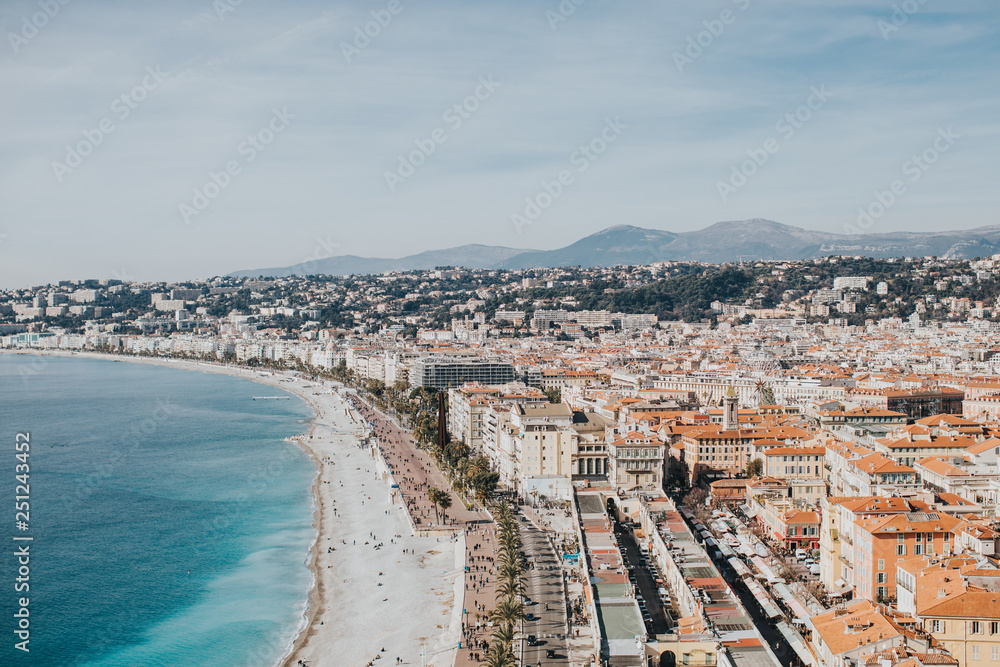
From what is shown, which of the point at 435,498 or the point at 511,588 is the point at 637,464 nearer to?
the point at 435,498

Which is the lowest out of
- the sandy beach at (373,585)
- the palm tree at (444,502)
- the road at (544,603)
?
the sandy beach at (373,585)

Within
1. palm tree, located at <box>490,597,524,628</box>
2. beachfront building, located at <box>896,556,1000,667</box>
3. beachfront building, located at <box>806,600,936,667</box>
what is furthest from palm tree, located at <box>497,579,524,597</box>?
beachfront building, located at <box>896,556,1000,667</box>

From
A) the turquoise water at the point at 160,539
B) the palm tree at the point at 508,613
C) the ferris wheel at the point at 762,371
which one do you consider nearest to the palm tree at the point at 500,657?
the palm tree at the point at 508,613

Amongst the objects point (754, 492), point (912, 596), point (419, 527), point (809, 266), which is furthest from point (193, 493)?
point (809, 266)

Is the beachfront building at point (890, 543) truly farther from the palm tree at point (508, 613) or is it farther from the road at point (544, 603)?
the palm tree at point (508, 613)

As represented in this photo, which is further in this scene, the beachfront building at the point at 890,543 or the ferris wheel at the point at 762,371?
the ferris wheel at the point at 762,371

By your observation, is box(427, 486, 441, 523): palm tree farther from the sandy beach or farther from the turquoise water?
the turquoise water
